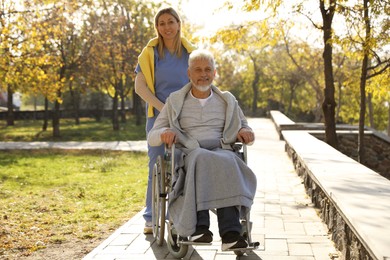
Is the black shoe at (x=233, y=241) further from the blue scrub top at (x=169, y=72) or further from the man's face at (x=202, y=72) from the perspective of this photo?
the blue scrub top at (x=169, y=72)

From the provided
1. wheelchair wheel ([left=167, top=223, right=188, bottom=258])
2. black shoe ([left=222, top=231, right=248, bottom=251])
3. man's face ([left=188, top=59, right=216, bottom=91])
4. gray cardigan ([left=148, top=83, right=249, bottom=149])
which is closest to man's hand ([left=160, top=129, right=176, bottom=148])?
gray cardigan ([left=148, top=83, right=249, bottom=149])

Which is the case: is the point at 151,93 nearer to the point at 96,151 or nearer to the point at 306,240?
the point at 306,240

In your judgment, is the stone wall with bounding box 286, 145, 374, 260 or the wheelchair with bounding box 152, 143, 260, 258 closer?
the stone wall with bounding box 286, 145, 374, 260

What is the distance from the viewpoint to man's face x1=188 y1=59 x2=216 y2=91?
4430 mm

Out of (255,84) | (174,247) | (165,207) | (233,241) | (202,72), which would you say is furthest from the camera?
(255,84)

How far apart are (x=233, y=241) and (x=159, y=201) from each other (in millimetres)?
961

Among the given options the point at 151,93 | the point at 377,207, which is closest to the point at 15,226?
the point at 151,93

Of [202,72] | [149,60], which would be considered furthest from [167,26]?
[202,72]

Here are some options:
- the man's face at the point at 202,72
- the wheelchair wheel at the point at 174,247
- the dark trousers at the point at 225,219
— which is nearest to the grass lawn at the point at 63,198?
the wheelchair wheel at the point at 174,247

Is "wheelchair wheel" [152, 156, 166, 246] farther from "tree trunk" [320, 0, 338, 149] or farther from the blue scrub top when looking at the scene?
"tree trunk" [320, 0, 338, 149]

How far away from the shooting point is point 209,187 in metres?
4.05

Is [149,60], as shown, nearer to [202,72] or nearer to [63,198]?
[202,72]

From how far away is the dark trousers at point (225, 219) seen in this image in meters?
4.01

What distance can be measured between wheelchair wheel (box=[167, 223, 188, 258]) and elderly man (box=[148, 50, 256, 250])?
0.30m
